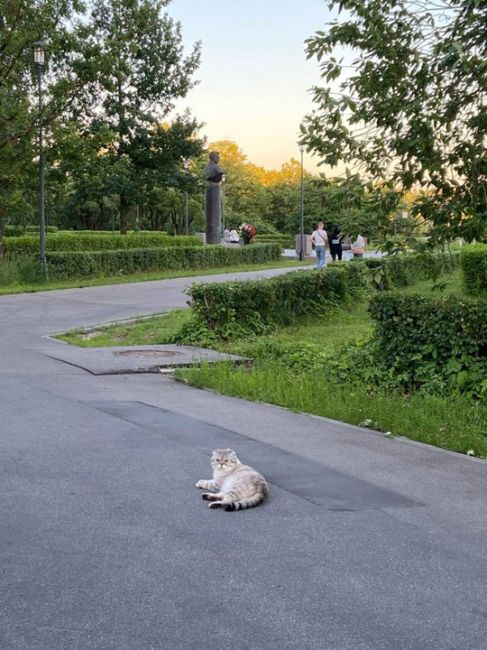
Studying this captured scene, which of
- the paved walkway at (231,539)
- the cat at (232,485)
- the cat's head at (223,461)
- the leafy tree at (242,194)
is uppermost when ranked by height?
the leafy tree at (242,194)

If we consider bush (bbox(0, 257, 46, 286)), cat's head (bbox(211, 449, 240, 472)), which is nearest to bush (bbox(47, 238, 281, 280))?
bush (bbox(0, 257, 46, 286))

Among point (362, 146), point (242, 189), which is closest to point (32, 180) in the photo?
point (362, 146)

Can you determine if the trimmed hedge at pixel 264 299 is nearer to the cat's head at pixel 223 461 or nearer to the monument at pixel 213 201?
the cat's head at pixel 223 461

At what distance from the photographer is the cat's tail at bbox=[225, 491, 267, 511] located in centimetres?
510

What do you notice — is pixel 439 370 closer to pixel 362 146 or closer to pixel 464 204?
pixel 464 204

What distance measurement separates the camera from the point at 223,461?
562 centimetres

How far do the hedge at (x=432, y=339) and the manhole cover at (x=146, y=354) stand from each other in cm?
382

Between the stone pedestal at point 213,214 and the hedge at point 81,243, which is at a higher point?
the stone pedestal at point 213,214

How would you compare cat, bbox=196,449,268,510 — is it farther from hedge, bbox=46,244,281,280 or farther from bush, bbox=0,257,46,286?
hedge, bbox=46,244,281,280

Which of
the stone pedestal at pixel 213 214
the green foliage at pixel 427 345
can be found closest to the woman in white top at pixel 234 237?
the stone pedestal at pixel 213 214

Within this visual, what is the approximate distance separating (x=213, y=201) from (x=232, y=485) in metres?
38.2

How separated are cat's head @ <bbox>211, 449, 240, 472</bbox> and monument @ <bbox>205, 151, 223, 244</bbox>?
37.4 m

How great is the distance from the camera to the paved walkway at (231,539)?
3512 millimetres

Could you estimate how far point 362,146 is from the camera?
25.6ft
